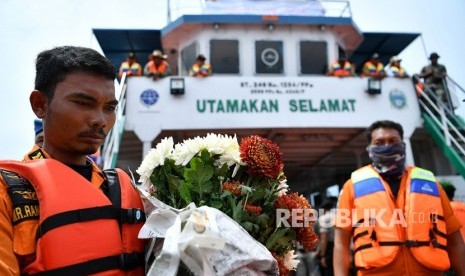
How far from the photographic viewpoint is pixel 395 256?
8.52ft

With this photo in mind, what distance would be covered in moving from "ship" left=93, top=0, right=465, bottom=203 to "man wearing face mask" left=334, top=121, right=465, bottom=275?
4.43 meters

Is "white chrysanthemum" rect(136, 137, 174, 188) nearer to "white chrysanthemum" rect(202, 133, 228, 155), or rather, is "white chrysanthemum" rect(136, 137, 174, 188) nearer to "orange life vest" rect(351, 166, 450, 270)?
"white chrysanthemum" rect(202, 133, 228, 155)

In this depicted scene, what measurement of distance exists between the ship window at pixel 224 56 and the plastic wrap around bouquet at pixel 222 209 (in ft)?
29.6

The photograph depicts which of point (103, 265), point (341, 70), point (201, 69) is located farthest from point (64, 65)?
point (341, 70)

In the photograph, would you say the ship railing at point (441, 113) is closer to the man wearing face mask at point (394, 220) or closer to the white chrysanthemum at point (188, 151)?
the man wearing face mask at point (394, 220)

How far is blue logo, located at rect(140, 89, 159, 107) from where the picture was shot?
8.38 meters

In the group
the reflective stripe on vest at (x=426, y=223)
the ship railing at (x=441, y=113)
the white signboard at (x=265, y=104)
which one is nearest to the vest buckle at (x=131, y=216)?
the reflective stripe on vest at (x=426, y=223)

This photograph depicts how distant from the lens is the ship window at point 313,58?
1062cm

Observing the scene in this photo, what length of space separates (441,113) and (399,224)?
664 cm

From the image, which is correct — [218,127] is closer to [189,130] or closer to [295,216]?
[189,130]

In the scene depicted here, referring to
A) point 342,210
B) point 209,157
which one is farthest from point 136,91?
point 209,157

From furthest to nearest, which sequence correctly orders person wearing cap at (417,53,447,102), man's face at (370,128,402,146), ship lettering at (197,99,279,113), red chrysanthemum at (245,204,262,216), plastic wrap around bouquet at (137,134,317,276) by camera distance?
person wearing cap at (417,53,447,102)
ship lettering at (197,99,279,113)
man's face at (370,128,402,146)
red chrysanthemum at (245,204,262,216)
plastic wrap around bouquet at (137,134,317,276)

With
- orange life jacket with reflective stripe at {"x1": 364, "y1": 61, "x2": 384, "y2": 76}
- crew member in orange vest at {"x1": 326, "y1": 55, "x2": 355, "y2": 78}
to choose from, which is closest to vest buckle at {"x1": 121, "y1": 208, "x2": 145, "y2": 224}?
crew member in orange vest at {"x1": 326, "y1": 55, "x2": 355, "y2": 78}

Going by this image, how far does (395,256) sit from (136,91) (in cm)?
673
